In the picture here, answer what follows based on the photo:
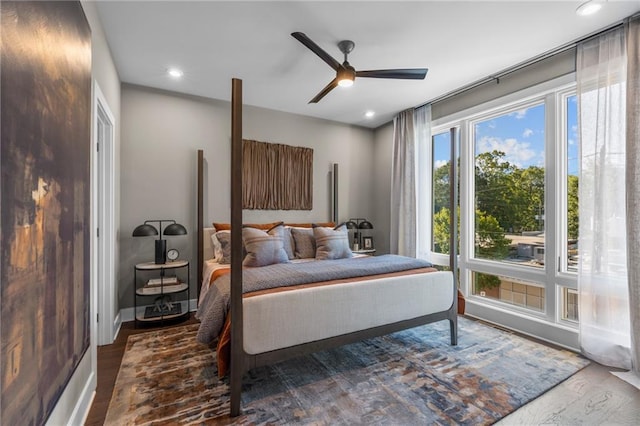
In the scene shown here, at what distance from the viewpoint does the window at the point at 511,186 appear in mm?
3141

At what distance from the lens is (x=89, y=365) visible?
1.93 meters

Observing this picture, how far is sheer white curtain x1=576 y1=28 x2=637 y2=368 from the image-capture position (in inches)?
93.7

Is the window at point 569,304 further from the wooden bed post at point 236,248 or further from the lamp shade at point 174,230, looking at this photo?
the lamp shade at point 174,230

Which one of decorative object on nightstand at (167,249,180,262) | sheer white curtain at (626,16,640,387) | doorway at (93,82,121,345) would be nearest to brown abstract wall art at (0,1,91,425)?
doorway at (93,82,121,345)

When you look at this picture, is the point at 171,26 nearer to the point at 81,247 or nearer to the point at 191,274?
the point at 81,247

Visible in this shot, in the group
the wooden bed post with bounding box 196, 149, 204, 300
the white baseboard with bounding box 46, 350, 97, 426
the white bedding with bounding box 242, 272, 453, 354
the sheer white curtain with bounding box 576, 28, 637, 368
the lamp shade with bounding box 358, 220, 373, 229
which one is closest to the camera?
the white baseboard with bounding box 46, 350, 97, 426

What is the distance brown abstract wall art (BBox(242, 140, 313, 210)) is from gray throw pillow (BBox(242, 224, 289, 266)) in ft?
3.51

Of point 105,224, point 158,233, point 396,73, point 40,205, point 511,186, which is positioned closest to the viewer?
point 40,205

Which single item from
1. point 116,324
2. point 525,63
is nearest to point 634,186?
point 525,63

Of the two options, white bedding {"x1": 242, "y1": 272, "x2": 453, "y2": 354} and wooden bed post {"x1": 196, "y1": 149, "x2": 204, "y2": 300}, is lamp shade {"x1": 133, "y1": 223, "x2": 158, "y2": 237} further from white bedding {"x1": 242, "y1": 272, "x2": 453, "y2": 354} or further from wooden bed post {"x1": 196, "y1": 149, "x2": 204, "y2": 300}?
white bedding {"x1": 242, "y1": 272, "x2": 453, "y2": 354}

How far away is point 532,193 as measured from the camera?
10.4ft

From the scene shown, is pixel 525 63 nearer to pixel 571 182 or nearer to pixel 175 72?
pixel 571 182

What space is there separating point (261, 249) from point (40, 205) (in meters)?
2.00

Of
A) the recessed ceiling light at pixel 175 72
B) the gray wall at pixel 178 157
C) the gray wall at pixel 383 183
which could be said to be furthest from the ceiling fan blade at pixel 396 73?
the gray wall at pixel 383 183
